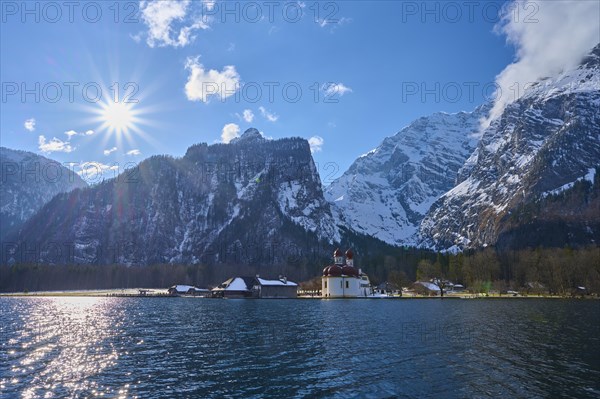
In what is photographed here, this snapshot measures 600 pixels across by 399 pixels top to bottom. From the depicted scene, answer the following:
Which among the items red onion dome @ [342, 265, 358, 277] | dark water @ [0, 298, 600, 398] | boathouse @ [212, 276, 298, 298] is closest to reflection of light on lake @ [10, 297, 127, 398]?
dark water @ [0, 298, 600, 398]

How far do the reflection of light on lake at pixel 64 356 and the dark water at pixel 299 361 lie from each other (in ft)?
0.29

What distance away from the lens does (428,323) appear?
68938 mm

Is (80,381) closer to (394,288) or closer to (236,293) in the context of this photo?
(236,293)

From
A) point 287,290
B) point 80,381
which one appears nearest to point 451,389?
point 80,381

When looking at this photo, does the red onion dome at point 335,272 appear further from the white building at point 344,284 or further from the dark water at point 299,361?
the dark water at point 299,361

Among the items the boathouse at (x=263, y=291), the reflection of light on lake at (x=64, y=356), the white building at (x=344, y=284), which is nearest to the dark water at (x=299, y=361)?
Result: the reflection of light on lake at (x=64, y=356)

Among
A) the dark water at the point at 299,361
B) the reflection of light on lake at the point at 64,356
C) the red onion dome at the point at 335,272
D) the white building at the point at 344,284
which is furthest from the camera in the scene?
the red onion dome at the point at 335,272

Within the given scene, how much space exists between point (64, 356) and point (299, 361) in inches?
812

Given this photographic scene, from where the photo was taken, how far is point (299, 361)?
3925cm

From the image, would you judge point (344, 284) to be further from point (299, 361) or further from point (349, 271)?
point (299, 361)

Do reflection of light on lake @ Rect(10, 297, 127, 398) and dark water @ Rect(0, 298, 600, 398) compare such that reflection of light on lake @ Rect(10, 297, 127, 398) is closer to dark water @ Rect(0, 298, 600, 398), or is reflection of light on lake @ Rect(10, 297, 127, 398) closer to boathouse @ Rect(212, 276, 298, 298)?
dark water @ Rect(0, 298, 600, 398)

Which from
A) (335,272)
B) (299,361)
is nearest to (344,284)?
(335,272)

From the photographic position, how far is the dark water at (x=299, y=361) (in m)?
29.9

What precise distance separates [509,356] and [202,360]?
2719cm
